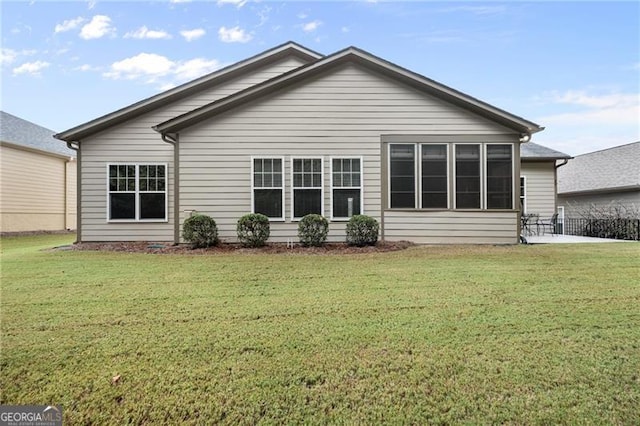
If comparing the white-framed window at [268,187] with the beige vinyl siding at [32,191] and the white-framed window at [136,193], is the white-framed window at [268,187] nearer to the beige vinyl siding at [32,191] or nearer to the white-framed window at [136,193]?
the white-framed window at [136,193]

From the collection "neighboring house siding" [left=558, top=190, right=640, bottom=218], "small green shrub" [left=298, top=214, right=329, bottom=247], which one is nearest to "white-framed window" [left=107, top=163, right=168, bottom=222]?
"small green shrub" [left=298, top=214, right=329, bottom=247]

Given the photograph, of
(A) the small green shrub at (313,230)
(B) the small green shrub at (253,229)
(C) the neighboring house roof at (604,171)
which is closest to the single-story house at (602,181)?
(C) the neighboring house roof at (604,171)

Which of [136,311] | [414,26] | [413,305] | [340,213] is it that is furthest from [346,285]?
[414,26]

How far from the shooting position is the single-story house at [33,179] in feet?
55.7

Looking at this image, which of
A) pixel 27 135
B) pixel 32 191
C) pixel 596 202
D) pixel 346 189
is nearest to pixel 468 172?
pixel 346 189

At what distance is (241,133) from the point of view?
1013 cm

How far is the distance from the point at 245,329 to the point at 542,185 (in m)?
15.4

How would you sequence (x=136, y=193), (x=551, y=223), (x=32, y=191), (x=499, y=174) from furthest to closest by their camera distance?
(x=32, y=191) → (x=551, y=223) → (x=136, y=193) → (x=499, y=174)

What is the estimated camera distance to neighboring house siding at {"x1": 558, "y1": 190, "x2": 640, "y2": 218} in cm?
1633

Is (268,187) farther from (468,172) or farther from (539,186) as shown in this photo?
(539,186)

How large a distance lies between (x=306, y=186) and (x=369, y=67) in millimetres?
3926

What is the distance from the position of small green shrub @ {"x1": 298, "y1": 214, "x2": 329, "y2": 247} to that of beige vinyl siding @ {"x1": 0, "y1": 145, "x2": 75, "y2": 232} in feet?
53.3

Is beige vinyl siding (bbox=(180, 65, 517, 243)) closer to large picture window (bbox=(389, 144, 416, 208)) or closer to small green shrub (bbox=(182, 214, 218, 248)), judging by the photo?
large picture window (bbox=(389, 144, 416, 208))

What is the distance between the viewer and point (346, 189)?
10.1 metres
